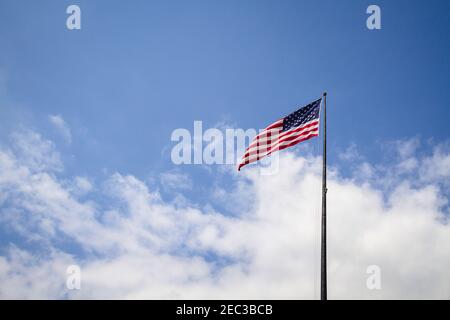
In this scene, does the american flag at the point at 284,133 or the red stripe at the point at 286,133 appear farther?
the american flag at the point at 284,133

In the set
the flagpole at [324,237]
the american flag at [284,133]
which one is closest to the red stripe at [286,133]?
the american flag at [284,133]

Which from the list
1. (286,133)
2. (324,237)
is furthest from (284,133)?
(324,237)

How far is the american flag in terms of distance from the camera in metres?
14.2

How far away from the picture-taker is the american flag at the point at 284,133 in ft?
46.4

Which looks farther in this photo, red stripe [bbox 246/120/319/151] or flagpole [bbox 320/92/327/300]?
red stripe [bbox 246/120/319/151]

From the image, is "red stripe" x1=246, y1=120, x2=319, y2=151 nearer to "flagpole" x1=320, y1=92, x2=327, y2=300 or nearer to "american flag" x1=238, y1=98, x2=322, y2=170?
"american flag" x1=238, y1=98, x2=322, y2=170

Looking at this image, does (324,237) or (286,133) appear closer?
(324,237)

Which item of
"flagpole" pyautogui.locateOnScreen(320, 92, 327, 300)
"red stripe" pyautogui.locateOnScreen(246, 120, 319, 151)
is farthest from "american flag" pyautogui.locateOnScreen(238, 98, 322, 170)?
"flagpole" pyautogui.locateOnScreen(320, 92, 327, 300)

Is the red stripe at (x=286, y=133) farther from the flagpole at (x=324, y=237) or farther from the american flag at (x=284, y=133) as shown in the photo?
the flagpole at (x=324, y=237)

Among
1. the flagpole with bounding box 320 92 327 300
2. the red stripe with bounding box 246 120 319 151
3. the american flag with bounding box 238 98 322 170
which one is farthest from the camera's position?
the american flag with bounding box 238 98 322 170

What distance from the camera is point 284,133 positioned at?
1455 centimetres

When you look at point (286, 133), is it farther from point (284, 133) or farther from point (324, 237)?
point (324, 237)
